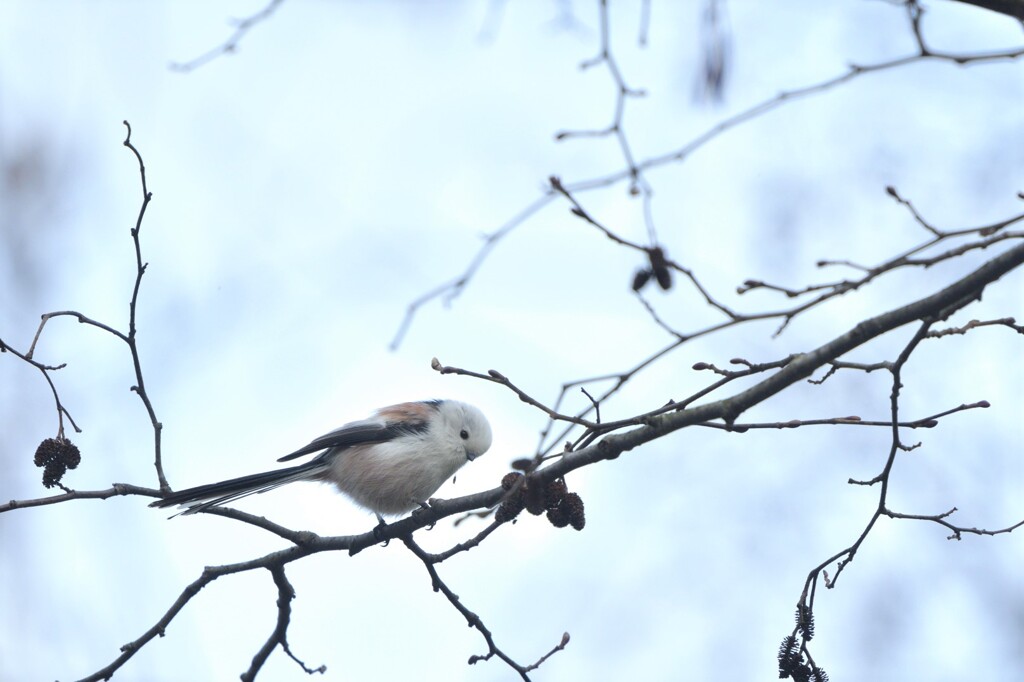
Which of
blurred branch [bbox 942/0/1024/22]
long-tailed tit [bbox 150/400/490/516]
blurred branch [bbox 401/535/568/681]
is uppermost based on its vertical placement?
long-tailed tit [bbox 150/400/490/516]

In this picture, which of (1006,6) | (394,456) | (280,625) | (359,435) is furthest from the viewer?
(359,435)

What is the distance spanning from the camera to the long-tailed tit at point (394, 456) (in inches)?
135

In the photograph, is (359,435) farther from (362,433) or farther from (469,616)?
(469,616)

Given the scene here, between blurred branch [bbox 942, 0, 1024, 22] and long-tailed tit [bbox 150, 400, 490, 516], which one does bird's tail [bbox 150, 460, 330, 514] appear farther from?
blurred branch [bbox 942, 0, 1024, 22]

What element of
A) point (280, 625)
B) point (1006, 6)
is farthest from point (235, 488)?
point (1006, 6)

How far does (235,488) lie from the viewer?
9.89 feet

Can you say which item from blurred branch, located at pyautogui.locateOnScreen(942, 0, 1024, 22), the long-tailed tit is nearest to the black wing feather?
the long-tailed tit

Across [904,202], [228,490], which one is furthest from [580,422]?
[228,490]

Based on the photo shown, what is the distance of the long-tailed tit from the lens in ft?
11.3

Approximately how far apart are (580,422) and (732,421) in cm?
35

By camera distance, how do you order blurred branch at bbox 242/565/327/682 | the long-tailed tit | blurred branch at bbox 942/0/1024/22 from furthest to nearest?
the long-tailed tit, blurred branch at bbox 242/565/327/682, blurred branch at bbox 942/0/1024/22

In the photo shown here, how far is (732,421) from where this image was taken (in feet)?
6.25

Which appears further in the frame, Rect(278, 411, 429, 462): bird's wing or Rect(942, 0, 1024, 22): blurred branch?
Rect(278, 411, 429, 462): bird's wing

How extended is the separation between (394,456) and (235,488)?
0.65m
